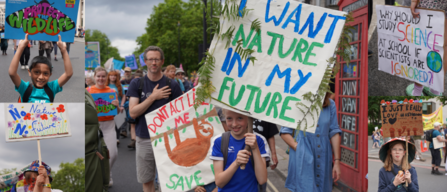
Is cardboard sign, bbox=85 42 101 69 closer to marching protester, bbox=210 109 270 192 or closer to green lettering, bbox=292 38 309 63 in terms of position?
marching protester, bbox=210 109 270 192

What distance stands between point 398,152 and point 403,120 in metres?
0.31

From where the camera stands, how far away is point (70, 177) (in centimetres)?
336

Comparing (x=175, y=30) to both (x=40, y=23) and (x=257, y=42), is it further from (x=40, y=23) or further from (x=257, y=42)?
(x=257, y=42)

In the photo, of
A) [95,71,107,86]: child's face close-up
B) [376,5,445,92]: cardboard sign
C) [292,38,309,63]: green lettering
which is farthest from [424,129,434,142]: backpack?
[95,71,107,86]: child's face close-up

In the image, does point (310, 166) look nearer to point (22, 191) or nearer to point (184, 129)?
point (184, 129)

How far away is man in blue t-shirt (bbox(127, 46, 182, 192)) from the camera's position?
13.2 feet

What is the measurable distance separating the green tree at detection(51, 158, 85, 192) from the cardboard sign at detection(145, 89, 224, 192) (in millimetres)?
786

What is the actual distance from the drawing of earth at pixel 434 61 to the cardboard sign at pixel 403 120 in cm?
55

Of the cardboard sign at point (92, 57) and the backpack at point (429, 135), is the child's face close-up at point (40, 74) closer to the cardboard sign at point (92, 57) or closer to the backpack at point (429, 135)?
the backpack at point (429, 135)

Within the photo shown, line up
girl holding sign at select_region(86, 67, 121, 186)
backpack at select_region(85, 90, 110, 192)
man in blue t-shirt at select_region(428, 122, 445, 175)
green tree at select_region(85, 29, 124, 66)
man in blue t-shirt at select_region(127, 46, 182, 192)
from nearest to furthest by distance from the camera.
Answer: man in blue t-shirt at select_region(428, 122, 445, 175), backpack at select_region(85, 90, 110, 192), man in blue t-shirt at select_region(127, 46, 182, 192), girl holding sign at select_region(86, 67, 121, 186), green tree at select_region(85, 29, 124, 66)

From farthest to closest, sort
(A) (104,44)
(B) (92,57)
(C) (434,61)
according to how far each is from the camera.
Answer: (A) (104,44), (B) (92,57), (C) (434,61)

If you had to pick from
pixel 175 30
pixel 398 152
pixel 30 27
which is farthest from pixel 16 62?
pixel 175 30

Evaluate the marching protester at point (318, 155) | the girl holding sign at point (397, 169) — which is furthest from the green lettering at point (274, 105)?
the girl holding sign at point (397, 169)

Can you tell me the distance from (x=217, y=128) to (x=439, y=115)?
2.27 metres
